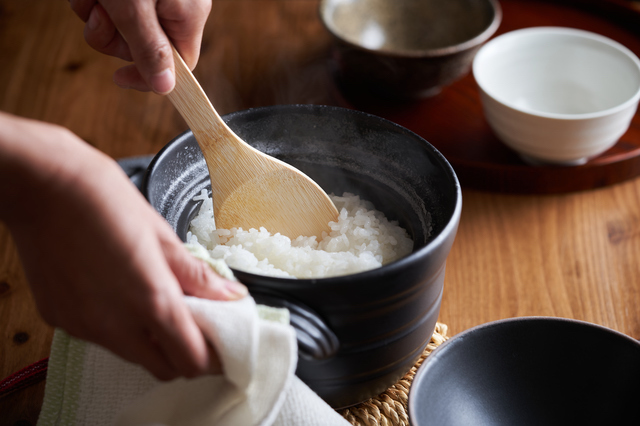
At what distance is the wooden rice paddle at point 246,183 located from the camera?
90 cm

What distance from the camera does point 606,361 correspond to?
78 cm

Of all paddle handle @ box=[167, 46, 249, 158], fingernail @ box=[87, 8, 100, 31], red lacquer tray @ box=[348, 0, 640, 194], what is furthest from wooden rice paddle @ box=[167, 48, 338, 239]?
red lacquer tray @ box=[348, 0, 640, 194]

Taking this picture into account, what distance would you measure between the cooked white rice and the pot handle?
0.40 ft

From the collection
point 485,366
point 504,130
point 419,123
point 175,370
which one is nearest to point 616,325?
point 485,366

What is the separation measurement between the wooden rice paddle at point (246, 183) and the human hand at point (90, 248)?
32 cm

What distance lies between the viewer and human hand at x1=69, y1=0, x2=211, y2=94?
0.85m

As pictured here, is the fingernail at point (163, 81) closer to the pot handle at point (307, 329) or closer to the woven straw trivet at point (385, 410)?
the pot handle at point (307, 329)

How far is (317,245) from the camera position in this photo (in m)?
0.98


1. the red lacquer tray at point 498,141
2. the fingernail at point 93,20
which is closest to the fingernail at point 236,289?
the fingernail at point 93,20

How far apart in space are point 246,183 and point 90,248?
1.33 ft

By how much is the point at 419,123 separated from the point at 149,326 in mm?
1051

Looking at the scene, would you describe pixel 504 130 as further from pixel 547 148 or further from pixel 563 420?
pixel 563 420

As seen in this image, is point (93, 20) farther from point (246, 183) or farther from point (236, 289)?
point (236, 289)

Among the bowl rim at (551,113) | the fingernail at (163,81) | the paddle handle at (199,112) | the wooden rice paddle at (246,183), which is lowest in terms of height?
the bowl rim at (551,113)
